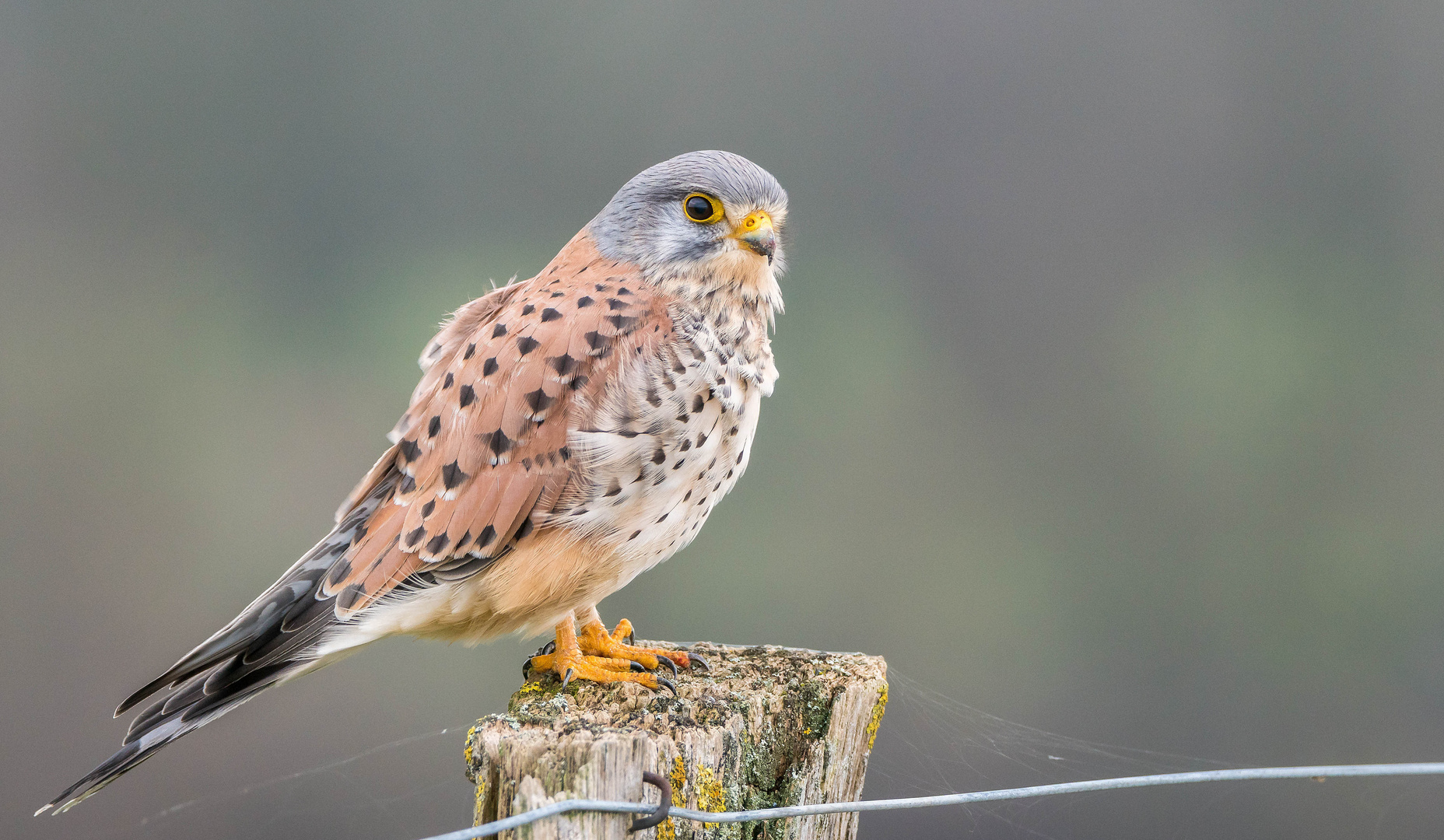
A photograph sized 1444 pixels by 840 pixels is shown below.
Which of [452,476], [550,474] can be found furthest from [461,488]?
[550,474]

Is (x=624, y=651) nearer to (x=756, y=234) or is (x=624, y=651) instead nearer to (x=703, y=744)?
(x=703, y=744)

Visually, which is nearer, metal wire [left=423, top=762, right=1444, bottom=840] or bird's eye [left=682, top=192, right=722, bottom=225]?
metal wire [left=423, top=762, right=1444, bottom=840]

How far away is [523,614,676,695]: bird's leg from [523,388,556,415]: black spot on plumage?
383 millimetres

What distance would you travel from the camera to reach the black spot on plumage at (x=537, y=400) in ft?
5.47

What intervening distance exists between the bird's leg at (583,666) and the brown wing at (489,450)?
0.23m

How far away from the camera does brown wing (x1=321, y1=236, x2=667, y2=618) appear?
166 cm

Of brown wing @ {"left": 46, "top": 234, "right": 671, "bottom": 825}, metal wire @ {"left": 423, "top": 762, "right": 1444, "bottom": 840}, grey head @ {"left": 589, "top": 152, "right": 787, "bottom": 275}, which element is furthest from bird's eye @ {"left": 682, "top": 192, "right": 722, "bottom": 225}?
metal wire @ {"left": 423, "top": 762, "right": 1444, "bottom": 840}

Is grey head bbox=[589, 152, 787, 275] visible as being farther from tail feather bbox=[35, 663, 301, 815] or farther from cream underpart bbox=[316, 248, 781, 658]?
tail feather bbox=[35, 663, 301, 815]

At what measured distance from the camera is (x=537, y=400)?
1666 millimetres

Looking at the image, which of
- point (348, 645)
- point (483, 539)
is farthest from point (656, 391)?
point (348, 645)

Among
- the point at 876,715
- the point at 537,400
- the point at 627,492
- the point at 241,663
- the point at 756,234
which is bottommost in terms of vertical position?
the point at 876,715

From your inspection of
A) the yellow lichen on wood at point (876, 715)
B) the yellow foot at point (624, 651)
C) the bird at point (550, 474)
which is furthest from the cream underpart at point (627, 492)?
the yellow lichen on wood at point (876, 715)

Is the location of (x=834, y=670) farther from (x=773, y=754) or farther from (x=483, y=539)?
(x=483, y=539)

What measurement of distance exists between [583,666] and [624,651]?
10 cm
